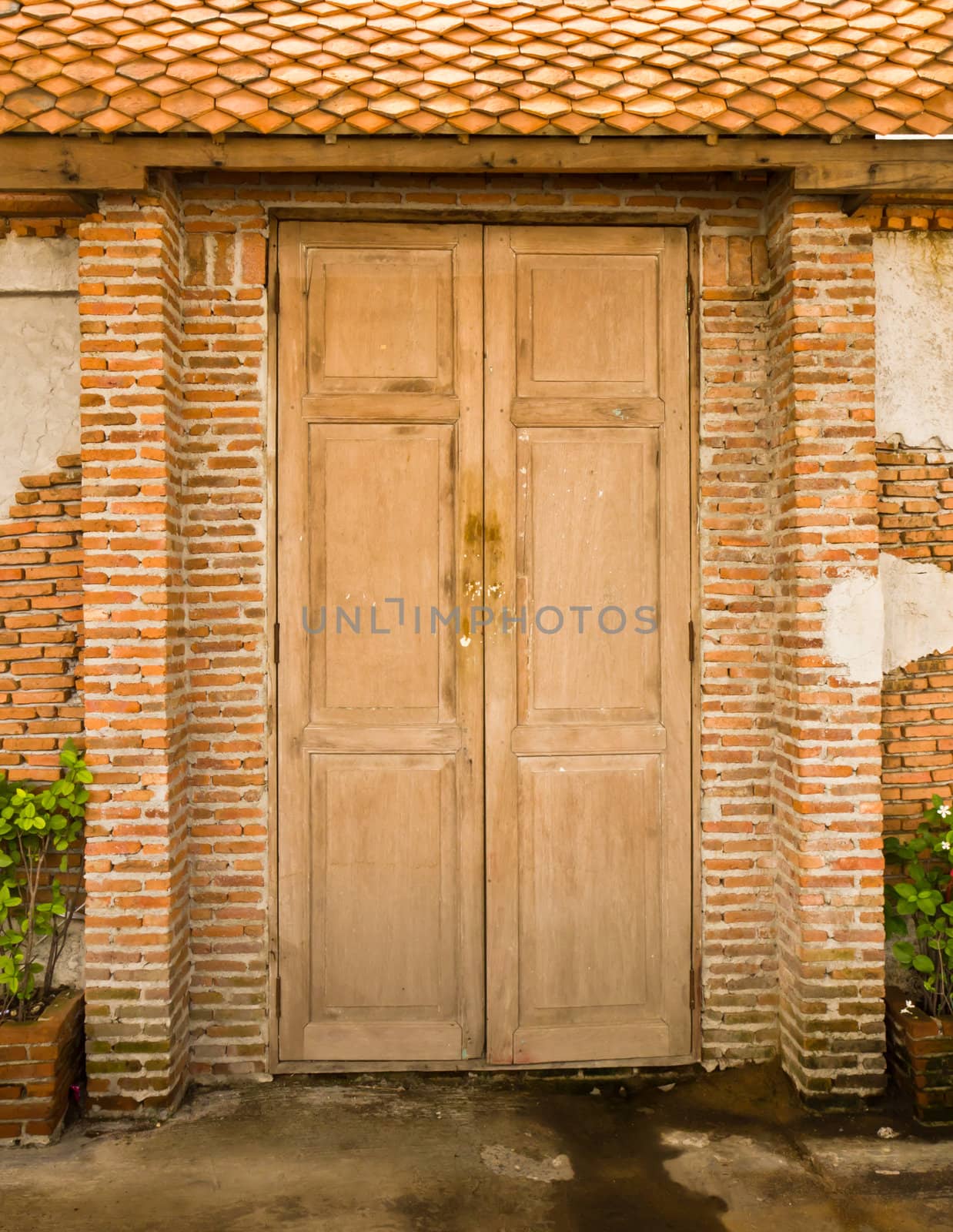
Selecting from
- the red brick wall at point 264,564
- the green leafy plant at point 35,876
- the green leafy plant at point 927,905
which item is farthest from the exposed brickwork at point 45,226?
the green leafy plant at point 927,905

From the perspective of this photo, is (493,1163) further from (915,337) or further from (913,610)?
(915,337)

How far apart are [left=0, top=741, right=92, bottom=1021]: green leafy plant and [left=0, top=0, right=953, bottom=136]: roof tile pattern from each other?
8.49ft

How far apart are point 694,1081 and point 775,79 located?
414 centimetres

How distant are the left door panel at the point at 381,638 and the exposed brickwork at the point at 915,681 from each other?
73.1 inches

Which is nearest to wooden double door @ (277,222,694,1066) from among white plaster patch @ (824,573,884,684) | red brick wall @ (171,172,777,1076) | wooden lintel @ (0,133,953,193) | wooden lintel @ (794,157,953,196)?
red brick wall @ (171,172,777,1076)

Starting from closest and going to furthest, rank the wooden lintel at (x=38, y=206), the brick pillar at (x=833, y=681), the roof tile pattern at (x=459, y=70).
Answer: the roof tile pattern at (x=459, y=70) < the brick pillar at (x=833, y=681) < the wooden lintel at (x=38, y=206)

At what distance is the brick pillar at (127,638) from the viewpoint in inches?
149

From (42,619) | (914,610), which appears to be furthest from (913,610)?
(42,619)

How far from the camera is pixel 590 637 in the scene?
417 cm

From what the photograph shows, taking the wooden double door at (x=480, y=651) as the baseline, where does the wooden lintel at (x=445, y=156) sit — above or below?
above

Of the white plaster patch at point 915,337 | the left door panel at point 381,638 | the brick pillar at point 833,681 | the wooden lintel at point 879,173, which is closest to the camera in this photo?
the wooden lintel at point 879,173

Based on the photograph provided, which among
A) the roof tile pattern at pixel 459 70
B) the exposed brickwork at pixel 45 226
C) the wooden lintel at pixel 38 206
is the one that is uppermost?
the roof tile pattern at pixel 459 70

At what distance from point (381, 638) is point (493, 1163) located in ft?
6.93

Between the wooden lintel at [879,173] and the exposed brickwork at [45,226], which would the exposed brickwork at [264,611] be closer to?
the wooden lintel at [879,173]
